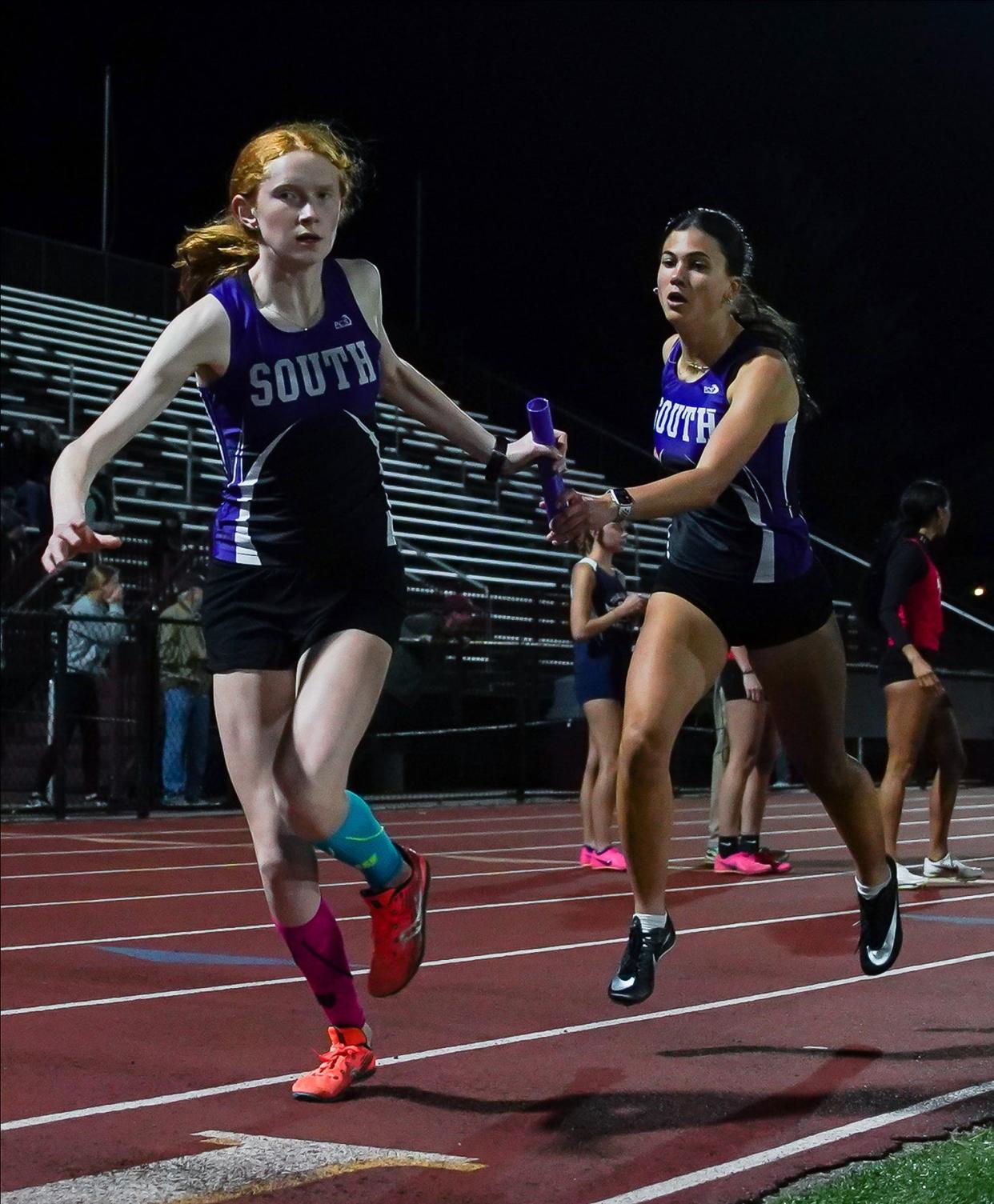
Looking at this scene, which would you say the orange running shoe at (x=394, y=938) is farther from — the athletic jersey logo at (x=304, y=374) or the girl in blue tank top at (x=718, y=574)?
the athletic jersey logo at (x=304, y=374)

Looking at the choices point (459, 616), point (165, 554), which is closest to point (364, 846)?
point (165, 554)

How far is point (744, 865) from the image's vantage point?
8930mm

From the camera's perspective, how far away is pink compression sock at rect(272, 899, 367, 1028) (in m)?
3.76

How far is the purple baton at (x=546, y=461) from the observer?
139 inches

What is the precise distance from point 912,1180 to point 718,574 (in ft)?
5.40

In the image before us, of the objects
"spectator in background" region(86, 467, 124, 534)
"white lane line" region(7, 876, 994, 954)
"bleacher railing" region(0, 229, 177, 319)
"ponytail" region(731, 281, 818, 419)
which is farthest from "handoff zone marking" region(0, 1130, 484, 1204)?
"bleacher railing" region(0, 229, 177, 319)

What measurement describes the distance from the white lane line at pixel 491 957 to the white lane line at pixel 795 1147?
7.59ft

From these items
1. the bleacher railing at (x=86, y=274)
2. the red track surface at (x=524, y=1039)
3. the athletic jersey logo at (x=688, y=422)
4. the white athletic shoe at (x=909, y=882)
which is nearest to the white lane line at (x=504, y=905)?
the red track surface at (x=524, y=1039)

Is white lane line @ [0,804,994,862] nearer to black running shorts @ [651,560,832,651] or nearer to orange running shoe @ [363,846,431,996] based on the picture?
orange running shoe @ [363,846,431,996]

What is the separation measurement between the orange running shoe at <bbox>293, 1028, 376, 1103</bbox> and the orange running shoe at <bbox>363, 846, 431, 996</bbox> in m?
0.12

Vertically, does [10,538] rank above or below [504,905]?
above

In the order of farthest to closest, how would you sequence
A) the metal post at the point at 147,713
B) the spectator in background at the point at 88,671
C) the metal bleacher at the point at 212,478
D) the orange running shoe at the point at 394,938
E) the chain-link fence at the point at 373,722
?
1. the metal bleacher at the point at 212,478
2. the metal post at the point at 147,713
3. the chain-link fence at the point at 373,722
4. the spectator in background at the point at 88,671
5. the orange running shoe at the point at 394,938

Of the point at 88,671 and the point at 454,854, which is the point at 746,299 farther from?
the point at 88,671

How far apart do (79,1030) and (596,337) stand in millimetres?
19866
